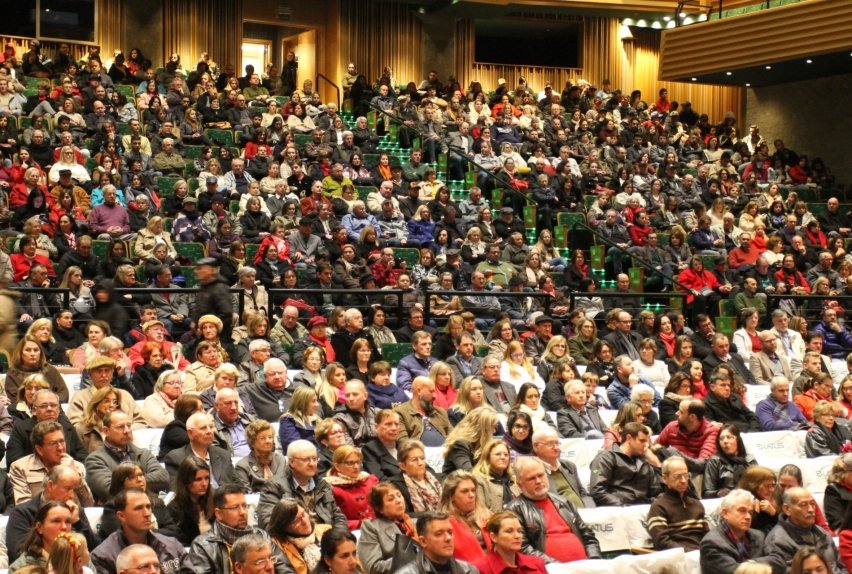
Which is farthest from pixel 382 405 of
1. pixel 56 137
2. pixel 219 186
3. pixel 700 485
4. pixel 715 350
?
pixel 56 137

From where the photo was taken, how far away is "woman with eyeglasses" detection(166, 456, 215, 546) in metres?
5.45

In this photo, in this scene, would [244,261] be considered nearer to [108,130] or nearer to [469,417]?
[108,130]

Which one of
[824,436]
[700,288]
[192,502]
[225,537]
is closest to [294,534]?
[225,537]

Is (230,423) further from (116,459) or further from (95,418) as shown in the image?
(116,459)

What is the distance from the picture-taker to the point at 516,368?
9039 millimetres

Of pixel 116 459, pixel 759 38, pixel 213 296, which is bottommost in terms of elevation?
pixel 116 459

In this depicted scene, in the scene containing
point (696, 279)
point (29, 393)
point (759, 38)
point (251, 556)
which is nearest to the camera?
point (251, 556)

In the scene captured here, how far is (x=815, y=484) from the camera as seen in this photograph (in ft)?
24.7

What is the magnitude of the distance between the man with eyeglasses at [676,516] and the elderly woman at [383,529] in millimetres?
1379

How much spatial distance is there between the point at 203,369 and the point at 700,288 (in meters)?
6.40

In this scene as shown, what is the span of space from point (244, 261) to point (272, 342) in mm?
2274

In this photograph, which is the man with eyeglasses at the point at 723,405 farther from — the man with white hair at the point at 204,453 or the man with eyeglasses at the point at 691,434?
the man with white hair at the point at 204,453

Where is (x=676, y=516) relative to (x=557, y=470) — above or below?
below

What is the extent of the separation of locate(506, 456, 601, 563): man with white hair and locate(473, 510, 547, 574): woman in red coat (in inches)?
14.0
